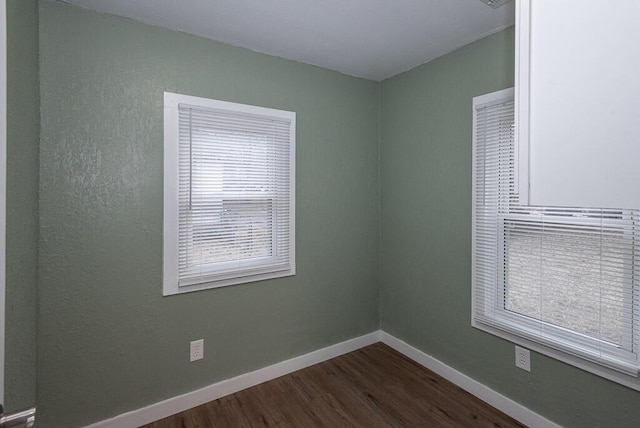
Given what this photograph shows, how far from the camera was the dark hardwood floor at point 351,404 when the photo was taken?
1956 millimetres

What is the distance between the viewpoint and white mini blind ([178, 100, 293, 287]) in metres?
2.07

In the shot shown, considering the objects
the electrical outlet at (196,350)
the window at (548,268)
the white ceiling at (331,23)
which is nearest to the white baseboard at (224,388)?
the electrical outlet at (196,350)

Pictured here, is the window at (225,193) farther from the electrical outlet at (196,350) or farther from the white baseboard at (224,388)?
the white baseboard at (224,388)

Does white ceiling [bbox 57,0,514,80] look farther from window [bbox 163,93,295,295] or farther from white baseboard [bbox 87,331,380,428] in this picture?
white baseboard [bbox 87,331,380,428]

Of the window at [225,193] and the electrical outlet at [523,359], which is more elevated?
the window at [225,193]

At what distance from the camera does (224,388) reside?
2.20m

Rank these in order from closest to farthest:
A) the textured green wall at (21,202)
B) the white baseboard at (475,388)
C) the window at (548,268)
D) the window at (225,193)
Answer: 1. the textured green wall at (21,202)
2. the window at (548,268)
3. the white baseboard at (475,388)
4. the window at (225,193)

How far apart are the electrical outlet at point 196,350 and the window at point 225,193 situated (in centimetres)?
37

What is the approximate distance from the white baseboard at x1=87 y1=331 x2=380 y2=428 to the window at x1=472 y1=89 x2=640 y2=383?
1179mm

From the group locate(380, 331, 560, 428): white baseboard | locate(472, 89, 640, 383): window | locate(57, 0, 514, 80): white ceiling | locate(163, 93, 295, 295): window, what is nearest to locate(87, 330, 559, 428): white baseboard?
locate(380, 331, 560, 428): white baseboard

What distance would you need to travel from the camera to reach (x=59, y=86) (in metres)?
1.71

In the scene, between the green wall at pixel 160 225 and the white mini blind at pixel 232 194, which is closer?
the green wall at pixel 160 225

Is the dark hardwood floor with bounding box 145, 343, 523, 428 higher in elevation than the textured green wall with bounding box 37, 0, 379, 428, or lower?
lower

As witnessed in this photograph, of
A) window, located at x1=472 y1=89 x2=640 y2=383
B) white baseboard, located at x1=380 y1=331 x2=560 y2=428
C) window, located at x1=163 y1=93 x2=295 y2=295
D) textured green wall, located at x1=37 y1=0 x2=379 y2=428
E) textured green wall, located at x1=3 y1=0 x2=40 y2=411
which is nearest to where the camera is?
textured green wall, located at x1=3 y1=0 x2=40 y2=411
